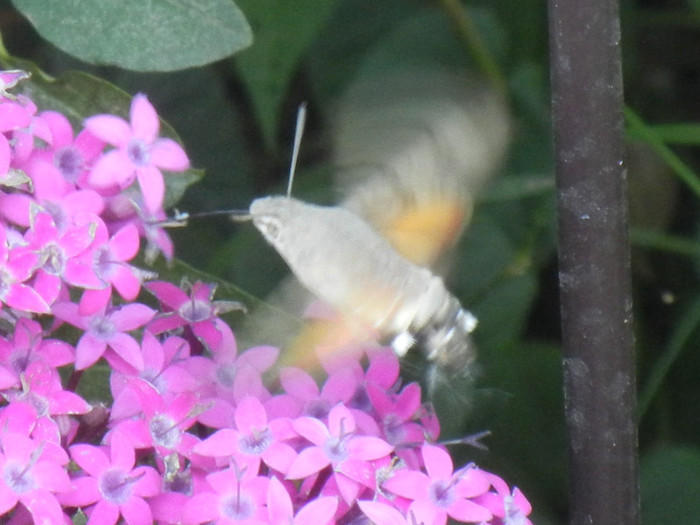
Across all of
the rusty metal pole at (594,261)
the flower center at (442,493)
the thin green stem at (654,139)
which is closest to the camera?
the rusty metal pole at (594,261)

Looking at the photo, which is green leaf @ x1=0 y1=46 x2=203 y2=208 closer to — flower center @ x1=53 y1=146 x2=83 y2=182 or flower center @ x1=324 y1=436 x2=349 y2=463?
flower center @ x1=53 y1=146 x2=83 y2=182

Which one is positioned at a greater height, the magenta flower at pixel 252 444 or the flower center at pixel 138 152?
the flower center at pixel 138 152

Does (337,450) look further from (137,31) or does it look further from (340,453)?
(137,31)

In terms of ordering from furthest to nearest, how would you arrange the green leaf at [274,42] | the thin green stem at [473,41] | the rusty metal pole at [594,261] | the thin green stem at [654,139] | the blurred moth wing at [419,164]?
1. the thin green stem at [473,41]
2. the green leaf at [274,42]
3. the thin green stem at [654,139]
4. the blurred moth wing at [419,164]
5. the rusty metal pole at [594,261]

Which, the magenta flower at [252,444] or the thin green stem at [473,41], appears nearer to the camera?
the magenta flower at [252,444]

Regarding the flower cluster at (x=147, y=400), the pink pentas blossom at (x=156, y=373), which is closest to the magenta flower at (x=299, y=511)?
the flower cluster at (x=147, y=400)

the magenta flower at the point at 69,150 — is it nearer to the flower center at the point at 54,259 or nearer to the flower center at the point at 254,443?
the flower center at the point at 54,259
